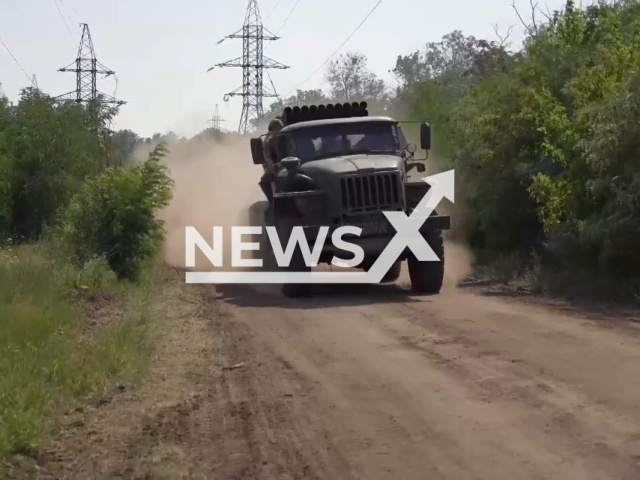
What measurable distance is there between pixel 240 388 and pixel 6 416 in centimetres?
201

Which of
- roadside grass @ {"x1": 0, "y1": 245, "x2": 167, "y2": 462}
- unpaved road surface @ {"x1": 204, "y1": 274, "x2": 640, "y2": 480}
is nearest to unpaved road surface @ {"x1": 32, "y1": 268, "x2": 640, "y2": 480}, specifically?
unpaved road surface @ {"x1": 204, "y1": 274, "x2": 640, "y2": 480}

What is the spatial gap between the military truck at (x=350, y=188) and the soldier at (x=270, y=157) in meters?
0.25

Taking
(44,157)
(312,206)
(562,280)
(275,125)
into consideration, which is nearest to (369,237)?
(312,206)

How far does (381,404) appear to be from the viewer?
680cm

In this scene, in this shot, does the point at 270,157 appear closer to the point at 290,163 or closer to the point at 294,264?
the point at 290,163

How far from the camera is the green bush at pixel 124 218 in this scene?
15.1 meters

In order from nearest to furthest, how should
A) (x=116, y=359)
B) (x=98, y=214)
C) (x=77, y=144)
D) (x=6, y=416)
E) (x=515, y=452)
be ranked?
(x=515, y=452)
(x=6, y=416)
(x=116, y=359)
(x=98, y=214)
(x=77, y=144)

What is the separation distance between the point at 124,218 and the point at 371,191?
482 cm

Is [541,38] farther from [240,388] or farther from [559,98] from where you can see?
[240,388]

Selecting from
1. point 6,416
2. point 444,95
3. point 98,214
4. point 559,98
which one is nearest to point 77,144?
point 98,214

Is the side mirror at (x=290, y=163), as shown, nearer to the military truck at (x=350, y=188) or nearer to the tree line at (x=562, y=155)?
the military truck at (x=350, y=188)

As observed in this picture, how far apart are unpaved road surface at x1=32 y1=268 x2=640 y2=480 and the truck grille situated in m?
2.05

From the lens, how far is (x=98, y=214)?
1541 centimetres

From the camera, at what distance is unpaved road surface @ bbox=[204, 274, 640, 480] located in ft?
17.9
